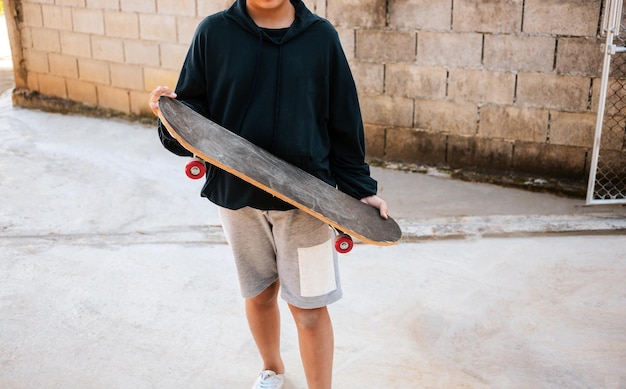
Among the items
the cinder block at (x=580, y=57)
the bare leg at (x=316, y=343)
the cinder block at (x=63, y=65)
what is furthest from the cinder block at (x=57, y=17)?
the bare leg at (x=316, y=343)

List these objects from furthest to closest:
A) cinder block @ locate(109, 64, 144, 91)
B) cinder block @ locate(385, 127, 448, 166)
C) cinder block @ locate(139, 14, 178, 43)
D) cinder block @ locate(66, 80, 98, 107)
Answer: cinder block @ locate(66, 80, 98, 107), cinder block @ locate(109, 64, 144, 91), cinder block @ locate(139, 14, 178, 43), cinder block @ locate(385, 127, 448, 166)

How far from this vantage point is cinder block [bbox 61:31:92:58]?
5.85 m

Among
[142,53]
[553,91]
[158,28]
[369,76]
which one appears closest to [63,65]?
[142,53]

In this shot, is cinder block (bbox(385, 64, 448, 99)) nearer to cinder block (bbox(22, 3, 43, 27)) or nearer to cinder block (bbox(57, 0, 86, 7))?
cinder block (bbox(57, 0, 86, 7))

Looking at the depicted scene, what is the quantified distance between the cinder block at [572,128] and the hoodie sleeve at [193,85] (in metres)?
2.97

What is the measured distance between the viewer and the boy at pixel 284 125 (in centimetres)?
175

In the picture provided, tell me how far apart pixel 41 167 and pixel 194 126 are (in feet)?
10.8

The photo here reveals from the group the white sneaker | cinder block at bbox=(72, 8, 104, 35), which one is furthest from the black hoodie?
cinder block at bbox=(72, 8, 104, 35)

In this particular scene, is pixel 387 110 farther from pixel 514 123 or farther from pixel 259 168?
pixel 259 168

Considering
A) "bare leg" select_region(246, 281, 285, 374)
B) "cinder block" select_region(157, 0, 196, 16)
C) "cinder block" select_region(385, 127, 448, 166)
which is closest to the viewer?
"bare leg" select_region(246, 281, 285, 374)

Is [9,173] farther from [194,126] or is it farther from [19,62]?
[194,126]

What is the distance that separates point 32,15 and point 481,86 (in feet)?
13.7

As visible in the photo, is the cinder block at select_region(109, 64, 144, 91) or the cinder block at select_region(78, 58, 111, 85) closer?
the cinder block at select_region(109, 64, 144, 91)

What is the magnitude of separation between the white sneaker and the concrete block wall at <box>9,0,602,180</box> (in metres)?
2.71
